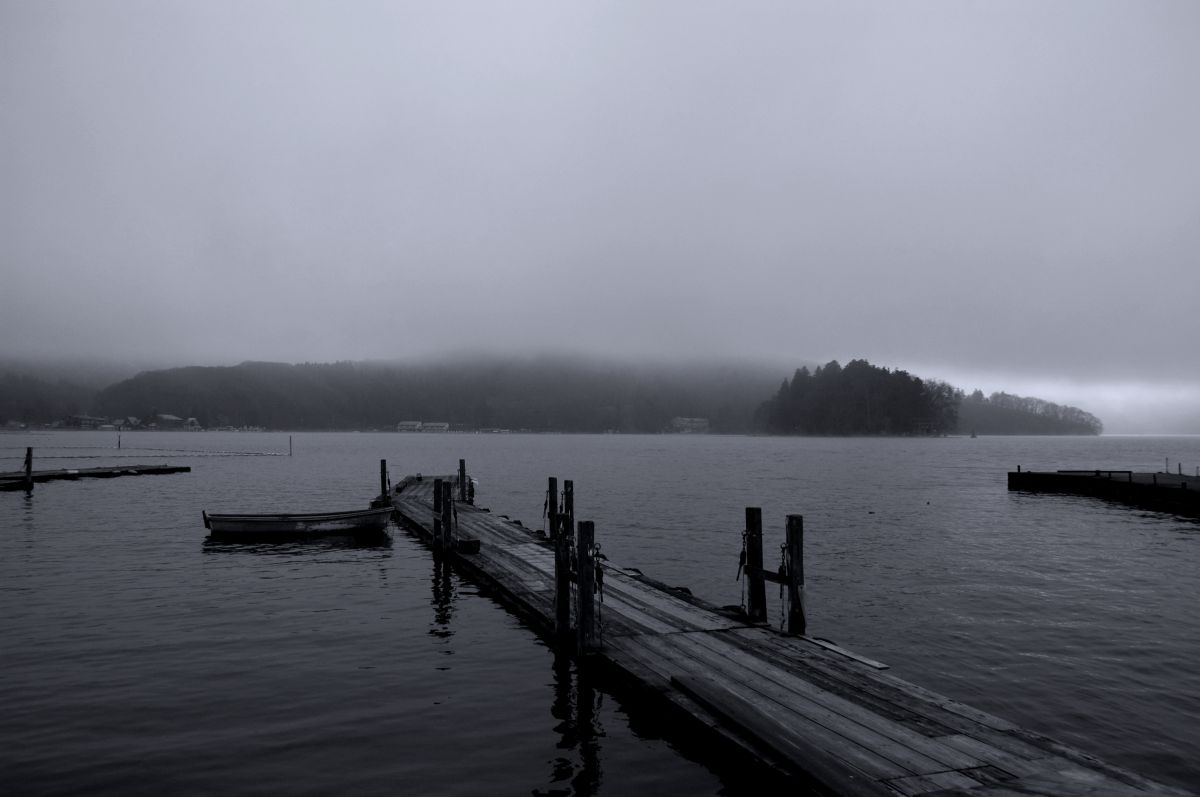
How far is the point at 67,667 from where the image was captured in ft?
51.6

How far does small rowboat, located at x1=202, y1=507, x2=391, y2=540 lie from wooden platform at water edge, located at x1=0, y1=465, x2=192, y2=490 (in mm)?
36951

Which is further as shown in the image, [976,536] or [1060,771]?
[976,536]

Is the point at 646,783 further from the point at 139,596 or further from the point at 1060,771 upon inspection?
the point at 139,596

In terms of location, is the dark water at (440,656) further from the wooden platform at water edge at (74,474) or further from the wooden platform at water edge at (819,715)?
the wooden platform at water edge at (74,474)

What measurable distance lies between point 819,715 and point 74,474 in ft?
256

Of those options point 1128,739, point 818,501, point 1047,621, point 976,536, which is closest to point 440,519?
point 1047,621

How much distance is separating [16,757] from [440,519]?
18.9 m

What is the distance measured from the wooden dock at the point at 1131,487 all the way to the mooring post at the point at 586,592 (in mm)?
52710

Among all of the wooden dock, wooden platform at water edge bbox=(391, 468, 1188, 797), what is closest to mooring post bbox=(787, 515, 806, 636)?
wooden platform at water edge bbox=(391, 468, 1188, 797)

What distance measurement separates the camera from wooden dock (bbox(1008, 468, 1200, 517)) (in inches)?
2049

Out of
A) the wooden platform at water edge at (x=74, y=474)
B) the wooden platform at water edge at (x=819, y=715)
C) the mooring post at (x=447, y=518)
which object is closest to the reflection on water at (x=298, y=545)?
the mooring post at (x=447, y=518)

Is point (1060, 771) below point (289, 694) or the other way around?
the other way around

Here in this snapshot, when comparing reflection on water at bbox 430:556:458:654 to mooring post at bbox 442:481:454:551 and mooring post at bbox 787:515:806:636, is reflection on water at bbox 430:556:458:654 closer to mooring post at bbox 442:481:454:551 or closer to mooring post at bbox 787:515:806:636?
mooring post at bbox 442:481:454:551

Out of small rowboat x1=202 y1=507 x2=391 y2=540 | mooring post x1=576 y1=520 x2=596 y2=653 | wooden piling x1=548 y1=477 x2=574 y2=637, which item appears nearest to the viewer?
mooring post x1=576 y1=520 x2=596 y2=653
